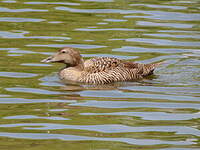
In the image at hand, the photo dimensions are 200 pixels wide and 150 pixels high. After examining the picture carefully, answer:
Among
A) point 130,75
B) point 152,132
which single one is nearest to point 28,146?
point 152,132

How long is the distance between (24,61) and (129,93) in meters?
3.36

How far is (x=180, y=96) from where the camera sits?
12.6 meters

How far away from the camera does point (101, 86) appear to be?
45.4 ft

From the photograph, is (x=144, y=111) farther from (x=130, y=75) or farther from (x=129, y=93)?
(x=130, y=75)

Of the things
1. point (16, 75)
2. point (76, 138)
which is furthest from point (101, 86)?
point (76, 138)

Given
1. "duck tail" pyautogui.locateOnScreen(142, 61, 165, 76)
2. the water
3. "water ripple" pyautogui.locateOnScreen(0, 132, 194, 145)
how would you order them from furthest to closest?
"duck tail" pyautogui.locateOnScreen(142, 61, 165, 76) → the water → "water ripple" pyautogui.locateOnScreen(0, 132, 194, 145)

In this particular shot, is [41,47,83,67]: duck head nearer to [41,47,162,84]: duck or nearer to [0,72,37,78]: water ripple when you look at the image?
[41,47,162,84]: duck

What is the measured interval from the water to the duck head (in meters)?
0.38

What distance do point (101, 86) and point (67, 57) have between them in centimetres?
114

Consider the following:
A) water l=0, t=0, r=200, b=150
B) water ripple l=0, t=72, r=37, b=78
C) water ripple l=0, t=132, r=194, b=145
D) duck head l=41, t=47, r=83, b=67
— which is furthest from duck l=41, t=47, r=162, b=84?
water ripple l=0, t=132, r=194, b=145

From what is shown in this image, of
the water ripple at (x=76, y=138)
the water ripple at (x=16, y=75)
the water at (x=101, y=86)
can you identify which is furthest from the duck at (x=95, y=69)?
the water ripple at (x=76, y=138)

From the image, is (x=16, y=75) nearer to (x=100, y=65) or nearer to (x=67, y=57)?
(x=67, y=57)

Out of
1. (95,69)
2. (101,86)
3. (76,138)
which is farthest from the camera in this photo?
(95,69)

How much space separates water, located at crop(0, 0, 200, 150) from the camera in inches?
389
